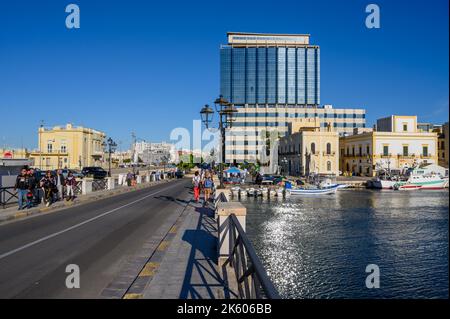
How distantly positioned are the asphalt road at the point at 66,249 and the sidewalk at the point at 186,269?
854 millimetres

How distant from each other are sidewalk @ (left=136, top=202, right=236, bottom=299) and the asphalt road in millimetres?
854

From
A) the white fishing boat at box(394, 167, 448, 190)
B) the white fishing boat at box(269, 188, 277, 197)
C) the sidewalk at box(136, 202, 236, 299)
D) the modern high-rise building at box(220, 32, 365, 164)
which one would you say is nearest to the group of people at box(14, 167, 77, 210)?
the sidewalk at box(136, 202, 236, 299)

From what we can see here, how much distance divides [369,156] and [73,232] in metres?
63.4

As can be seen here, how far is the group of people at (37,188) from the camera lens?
57.9 ft

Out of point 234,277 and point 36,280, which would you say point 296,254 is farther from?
point 36,280

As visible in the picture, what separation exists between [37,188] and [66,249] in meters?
12.6

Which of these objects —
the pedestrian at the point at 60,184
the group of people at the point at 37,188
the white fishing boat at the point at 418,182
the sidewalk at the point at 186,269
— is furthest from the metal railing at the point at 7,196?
the white fishing boat at the point at 418,182

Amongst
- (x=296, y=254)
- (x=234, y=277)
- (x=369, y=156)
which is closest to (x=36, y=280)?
(x=234, y=277)

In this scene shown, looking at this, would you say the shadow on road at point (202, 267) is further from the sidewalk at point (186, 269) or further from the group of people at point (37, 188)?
the group of people at point (37, 188)

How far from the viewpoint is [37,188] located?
20.8 meters

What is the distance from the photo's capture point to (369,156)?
67.2 m

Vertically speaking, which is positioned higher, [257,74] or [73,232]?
[257,74]

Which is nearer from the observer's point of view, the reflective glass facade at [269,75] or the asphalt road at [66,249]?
the asphalt road at [66,249]
